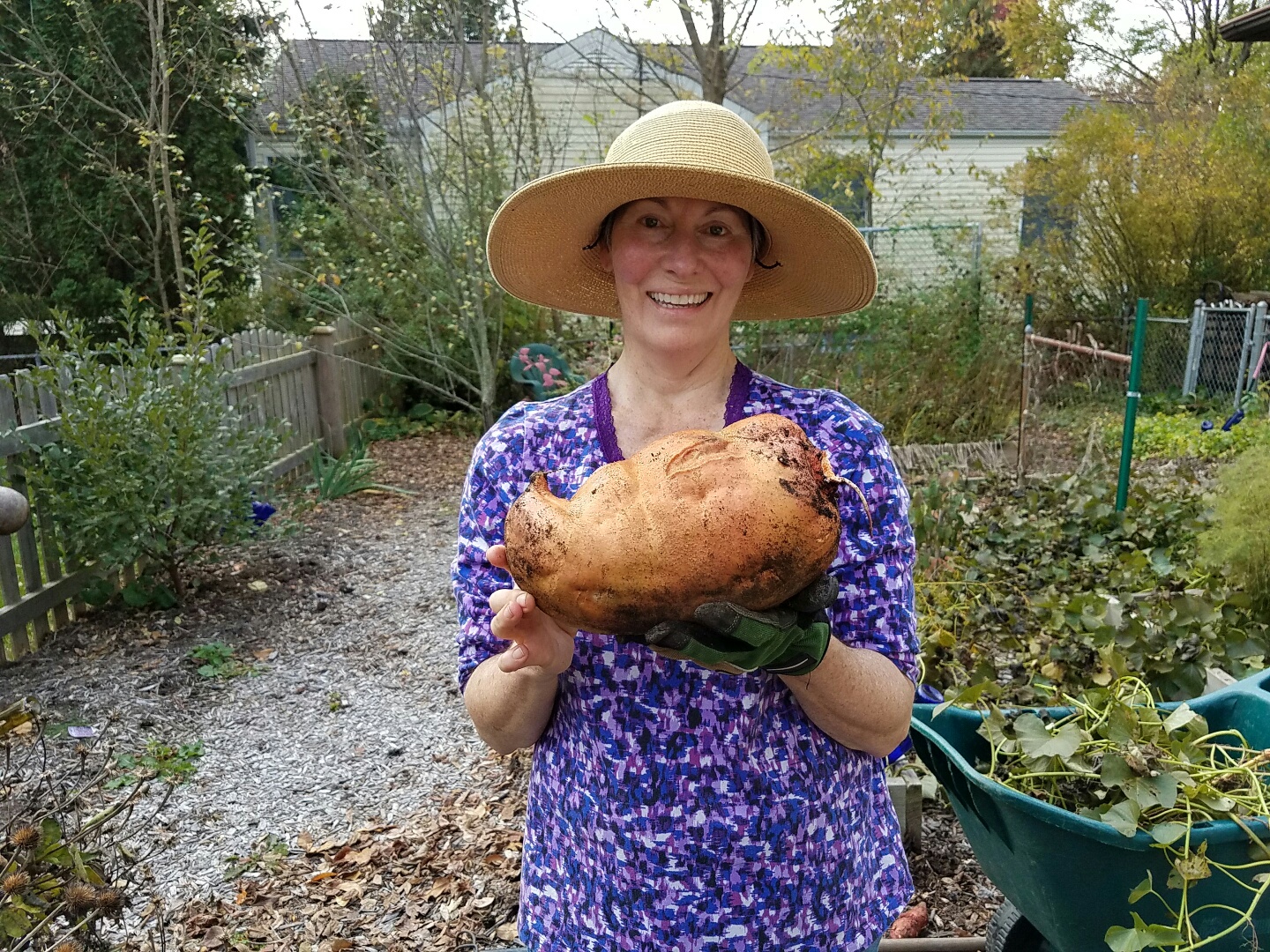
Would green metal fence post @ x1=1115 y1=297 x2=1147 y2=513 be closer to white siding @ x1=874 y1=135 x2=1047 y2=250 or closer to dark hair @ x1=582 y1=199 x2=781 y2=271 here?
dark hair @ x1=582 y1=199 x2=781 y2=271

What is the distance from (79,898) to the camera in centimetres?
139

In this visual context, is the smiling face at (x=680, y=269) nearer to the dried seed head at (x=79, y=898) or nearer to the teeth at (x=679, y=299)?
the teeth at (x=679, y=299)

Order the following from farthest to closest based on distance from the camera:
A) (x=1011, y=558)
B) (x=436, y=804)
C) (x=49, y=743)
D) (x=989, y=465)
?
1. (x=989, y=465)
2. (x=1011, y=558)
3. (x=49, y=743)
4. (x=436, y=804)

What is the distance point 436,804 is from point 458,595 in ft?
7.36

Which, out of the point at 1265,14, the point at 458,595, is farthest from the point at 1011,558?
the point at 1265,14

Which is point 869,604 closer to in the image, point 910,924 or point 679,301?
point 679,301

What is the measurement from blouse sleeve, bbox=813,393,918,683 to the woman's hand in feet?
1.27

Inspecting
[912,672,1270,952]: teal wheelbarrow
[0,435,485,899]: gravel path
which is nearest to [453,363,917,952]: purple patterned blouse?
[912,672,1270,952]: teal wheelbarrow

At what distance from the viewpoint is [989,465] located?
687 cm

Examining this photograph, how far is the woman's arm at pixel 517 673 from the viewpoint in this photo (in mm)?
1229

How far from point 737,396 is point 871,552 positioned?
305 mm

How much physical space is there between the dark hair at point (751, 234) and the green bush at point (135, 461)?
3796 millimetres

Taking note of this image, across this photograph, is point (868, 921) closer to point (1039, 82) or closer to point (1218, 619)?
point (1218, 619)

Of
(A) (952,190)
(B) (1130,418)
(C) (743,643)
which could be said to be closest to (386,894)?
(C) (743,643)
